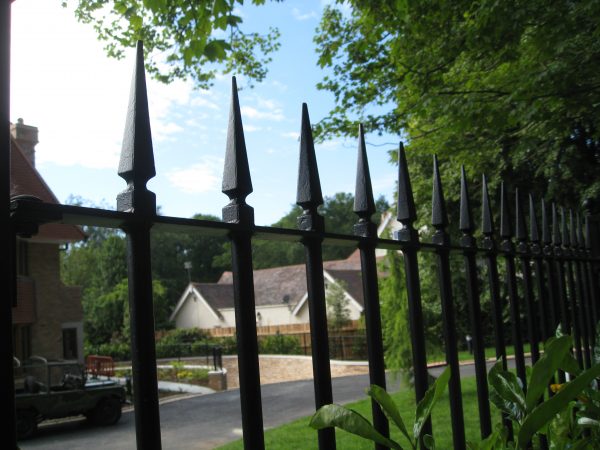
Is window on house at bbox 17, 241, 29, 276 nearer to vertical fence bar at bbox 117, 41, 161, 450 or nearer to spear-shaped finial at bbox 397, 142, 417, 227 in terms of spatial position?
spear-shaped finial at bbox 397, 142, 417, 227

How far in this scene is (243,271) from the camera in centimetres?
136

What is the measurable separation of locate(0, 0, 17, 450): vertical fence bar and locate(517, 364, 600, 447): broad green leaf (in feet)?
3.65

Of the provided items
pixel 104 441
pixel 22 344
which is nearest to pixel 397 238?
pixel 104 441

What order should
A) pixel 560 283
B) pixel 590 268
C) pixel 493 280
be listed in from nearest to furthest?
pixel 493 280 → pixel 560 283 → pixel 590 268

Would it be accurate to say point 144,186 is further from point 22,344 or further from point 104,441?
point 22,344

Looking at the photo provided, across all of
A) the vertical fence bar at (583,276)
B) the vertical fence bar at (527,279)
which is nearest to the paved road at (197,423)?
the vertical fence bar at (583,276)

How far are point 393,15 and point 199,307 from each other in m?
44.3

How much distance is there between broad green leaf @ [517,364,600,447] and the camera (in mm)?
1294

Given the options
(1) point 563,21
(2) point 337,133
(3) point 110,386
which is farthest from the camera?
(3) point 110,386

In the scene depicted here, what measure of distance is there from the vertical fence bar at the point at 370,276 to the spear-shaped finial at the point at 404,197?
0.18 metres

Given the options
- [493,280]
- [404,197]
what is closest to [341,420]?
[404,197]

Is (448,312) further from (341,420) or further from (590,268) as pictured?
(590,268)

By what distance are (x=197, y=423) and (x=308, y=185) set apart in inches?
511

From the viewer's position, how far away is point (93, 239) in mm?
73250
